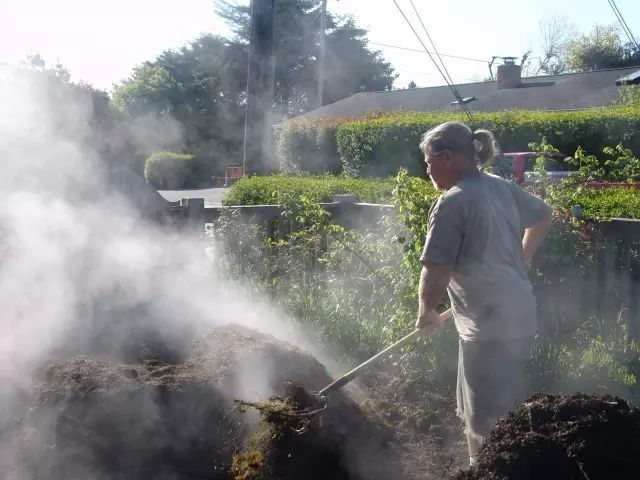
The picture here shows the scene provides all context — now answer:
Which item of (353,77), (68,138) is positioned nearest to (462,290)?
(68,138)

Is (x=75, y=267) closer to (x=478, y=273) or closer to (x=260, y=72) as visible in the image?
(x=478, y=273)

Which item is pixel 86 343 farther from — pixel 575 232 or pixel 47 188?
pixel 575 232

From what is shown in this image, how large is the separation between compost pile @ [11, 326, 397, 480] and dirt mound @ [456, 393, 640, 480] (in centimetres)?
129

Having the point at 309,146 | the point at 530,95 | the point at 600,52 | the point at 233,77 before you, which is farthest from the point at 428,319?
the point at 600,52

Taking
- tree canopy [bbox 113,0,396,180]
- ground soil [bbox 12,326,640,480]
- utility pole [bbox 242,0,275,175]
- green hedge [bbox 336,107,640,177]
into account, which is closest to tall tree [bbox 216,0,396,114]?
tree canopy [bbox 113,0,396,180]

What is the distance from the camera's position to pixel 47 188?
17.0 feet

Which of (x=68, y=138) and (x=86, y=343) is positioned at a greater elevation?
(x=68, y=138)

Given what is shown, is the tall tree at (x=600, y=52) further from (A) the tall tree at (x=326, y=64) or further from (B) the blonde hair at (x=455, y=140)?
(B) the blonde hair at (x=455, y=140)

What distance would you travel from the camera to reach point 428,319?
340cm

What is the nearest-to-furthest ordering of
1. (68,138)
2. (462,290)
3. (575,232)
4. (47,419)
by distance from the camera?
(462,290) < (47,419) < (575,232) < (68,138)

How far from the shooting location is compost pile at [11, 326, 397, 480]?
3.63m

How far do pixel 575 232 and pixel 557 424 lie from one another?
2468mm

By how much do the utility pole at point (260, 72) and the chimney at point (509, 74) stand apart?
20435 mm

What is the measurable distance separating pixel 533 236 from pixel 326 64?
1686 inches
